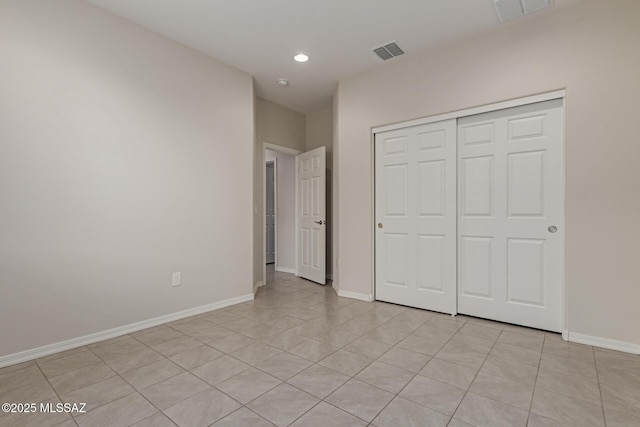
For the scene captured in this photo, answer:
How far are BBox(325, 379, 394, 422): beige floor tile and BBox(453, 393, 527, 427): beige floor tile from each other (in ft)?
1.29

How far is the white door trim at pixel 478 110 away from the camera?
276 centimetres

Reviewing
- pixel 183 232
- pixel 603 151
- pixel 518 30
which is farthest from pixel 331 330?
pixel 518 30

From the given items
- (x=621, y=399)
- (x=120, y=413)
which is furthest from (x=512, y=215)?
(x=120, y=413)

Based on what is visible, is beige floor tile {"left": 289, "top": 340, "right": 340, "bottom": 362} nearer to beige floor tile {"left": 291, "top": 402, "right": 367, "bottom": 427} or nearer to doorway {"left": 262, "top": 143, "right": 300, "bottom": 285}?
beige floor tile {"left": 291, "top": 402, "right": 367, "bottom": 427}

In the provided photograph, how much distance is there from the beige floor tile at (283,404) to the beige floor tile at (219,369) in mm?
365

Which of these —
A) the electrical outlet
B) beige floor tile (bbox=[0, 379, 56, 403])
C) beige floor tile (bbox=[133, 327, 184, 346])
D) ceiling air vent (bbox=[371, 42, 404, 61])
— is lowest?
beige floor tile (bbox=[133, 327, 184, 346])

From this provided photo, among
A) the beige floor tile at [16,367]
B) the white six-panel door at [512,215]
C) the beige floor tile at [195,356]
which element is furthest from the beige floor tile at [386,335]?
the beige floor tile at [16,367]

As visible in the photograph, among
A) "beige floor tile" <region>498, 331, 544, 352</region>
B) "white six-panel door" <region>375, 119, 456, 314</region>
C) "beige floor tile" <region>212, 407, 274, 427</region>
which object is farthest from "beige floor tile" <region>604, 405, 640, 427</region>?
"beige floor tile" <region>212, 407, 274, 427</region>

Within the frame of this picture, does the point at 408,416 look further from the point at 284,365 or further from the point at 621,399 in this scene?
the point at 621,399

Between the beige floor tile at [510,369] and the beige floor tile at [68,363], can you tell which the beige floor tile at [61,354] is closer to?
the beige floor tile at [68,363]

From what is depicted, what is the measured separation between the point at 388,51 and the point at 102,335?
3.84 metres

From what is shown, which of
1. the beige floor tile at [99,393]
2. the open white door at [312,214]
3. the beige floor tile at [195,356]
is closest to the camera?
the beige floor tile at [99,393]

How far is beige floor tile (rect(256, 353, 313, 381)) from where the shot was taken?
2.11m

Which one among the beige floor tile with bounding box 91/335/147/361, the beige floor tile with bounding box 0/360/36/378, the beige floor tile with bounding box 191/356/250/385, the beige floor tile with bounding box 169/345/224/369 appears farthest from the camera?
the beige floor tile with bounding box 91/335/147/361
